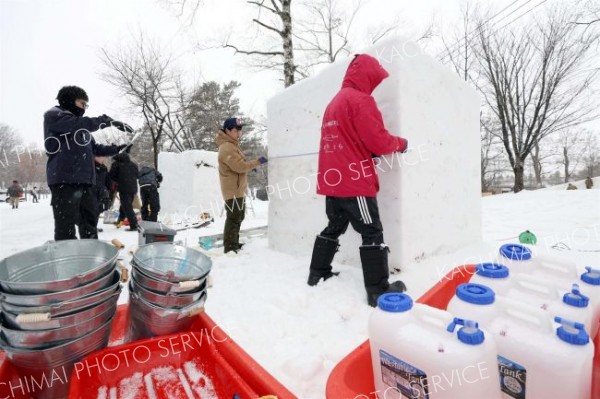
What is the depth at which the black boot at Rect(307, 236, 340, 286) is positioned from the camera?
9.14 feet

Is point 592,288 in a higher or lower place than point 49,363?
Answer: higher

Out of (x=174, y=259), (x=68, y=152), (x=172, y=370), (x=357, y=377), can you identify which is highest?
(x=68, y=152)

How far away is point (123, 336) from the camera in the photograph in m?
1.82

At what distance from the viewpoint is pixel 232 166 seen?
4.20 metres

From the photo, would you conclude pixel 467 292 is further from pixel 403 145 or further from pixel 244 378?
pixel 403 145

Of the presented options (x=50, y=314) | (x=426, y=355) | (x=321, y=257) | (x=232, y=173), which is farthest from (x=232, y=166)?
(x=426, y=355)

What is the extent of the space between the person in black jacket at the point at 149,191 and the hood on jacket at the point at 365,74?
18.1 feet

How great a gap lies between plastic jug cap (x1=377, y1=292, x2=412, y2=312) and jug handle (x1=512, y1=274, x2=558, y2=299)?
65 centimetres

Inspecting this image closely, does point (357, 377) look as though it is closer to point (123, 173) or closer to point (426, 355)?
point (426, 355)

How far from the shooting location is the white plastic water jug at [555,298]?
122 cm

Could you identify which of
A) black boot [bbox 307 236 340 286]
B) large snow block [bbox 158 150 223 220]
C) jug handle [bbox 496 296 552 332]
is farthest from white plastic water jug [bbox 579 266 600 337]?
large snow block [bbox 158 150 223 220]

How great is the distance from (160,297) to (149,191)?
5.80 meters

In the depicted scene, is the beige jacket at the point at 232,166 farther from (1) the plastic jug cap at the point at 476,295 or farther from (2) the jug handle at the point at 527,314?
(2) the jug handle at the point at 527,314

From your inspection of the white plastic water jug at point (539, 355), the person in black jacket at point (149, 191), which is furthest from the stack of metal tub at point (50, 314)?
the person in black jacket at point (149, 191)
